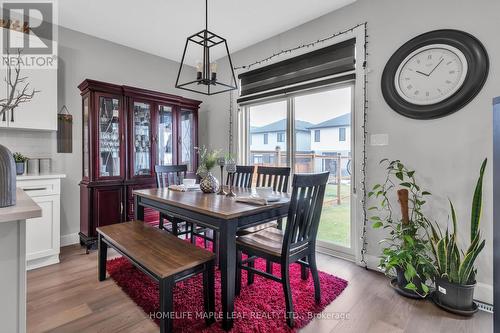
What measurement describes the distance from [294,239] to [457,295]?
4.27 feet

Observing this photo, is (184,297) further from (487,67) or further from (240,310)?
(487,67)

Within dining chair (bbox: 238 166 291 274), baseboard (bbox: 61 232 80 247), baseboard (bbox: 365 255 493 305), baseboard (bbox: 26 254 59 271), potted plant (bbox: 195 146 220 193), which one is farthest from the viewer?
baseboard (bbox: 61 232 80 247)

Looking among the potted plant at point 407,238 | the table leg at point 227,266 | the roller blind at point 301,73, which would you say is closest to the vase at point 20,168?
the table leg at point 227,266

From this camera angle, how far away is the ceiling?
8.97 ft

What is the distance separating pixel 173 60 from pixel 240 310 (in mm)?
3896

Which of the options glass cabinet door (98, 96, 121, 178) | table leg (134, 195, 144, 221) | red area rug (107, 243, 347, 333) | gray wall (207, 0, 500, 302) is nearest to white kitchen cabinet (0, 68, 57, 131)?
glass cabinet door (98, 96, 121, 178)

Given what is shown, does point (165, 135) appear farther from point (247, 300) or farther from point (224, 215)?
point (247, 300)

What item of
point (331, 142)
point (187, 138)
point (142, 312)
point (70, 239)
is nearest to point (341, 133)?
point (331, 142)

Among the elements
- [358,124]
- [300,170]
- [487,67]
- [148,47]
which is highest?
[148,47]

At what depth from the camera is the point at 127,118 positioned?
330 centimetres

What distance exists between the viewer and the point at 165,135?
3729 millimetres

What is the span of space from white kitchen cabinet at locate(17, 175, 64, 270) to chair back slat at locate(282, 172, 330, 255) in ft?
8.29

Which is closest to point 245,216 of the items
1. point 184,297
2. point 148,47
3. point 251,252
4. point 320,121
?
point 251,252

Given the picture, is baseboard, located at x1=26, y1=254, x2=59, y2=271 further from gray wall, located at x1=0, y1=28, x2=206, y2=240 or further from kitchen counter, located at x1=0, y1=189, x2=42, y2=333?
kitchen counter, located at x1=0, y1=189, x2=42, y2=333
